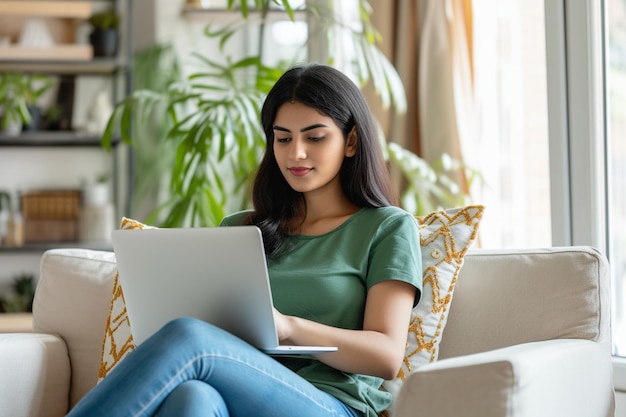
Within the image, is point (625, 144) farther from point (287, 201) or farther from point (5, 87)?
point (5, 87)

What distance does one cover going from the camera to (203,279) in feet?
5.11

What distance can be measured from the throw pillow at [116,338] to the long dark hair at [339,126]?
274 millimetres

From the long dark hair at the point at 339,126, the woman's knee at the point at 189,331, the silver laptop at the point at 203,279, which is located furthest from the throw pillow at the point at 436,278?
the woman's knee at the point at 189,331

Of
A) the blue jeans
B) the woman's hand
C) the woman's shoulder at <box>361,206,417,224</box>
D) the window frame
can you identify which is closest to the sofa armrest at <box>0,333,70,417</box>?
the blue jeans

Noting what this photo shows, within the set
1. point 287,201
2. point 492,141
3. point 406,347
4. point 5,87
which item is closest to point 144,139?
point 5,87

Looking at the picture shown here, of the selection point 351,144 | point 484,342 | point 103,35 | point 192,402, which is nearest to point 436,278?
point 484,342

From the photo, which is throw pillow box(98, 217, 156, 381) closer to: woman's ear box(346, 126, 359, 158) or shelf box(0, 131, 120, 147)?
woman's ear box(346, 126, 359, 158)

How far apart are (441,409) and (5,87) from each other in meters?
3.19

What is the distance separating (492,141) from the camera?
3.04 m

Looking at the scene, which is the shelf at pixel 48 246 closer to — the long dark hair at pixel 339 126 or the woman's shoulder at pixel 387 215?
the long dark hair at pixel 339 126

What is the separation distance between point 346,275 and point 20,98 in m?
2.60

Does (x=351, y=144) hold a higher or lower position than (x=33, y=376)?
higher

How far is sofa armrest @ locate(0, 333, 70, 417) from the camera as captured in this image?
6.18ft

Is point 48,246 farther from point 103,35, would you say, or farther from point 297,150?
point 297,150
